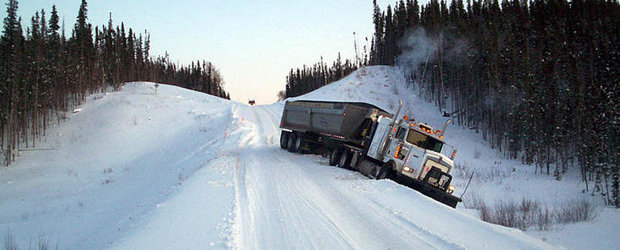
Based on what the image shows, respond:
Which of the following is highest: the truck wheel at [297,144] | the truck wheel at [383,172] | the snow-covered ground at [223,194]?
the truck wheel at [297,144]

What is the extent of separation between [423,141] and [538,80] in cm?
2050

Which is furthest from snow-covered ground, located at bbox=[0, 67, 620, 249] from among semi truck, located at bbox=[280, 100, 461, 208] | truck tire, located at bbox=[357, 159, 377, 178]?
semi truck, located at bbox=[280, 100, 461, 208]

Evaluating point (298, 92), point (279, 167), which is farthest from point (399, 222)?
point (298, 92)

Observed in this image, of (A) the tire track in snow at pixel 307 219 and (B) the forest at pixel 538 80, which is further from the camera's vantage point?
(B) the forest at pixel 538 80

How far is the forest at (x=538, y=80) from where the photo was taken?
2211 centimetres

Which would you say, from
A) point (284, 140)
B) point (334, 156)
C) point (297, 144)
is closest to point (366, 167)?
point (334, 156)

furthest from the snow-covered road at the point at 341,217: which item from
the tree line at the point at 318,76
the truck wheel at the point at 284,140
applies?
the tree line at the point at 318,76

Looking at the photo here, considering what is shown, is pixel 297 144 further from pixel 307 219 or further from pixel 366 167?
pixel 307 219

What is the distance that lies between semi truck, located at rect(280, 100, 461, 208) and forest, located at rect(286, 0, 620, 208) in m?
8.33

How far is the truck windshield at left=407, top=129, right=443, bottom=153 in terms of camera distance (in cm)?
1492

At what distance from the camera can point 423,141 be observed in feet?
49.3

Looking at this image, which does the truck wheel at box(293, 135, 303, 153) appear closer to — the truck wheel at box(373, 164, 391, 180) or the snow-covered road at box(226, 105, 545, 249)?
the snow-covered road at box(226, 105, 545, 249)

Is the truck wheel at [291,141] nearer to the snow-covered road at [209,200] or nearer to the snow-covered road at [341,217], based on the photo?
the snow-covered road at [209,200]

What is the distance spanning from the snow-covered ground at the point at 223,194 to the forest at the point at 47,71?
2.67 m
